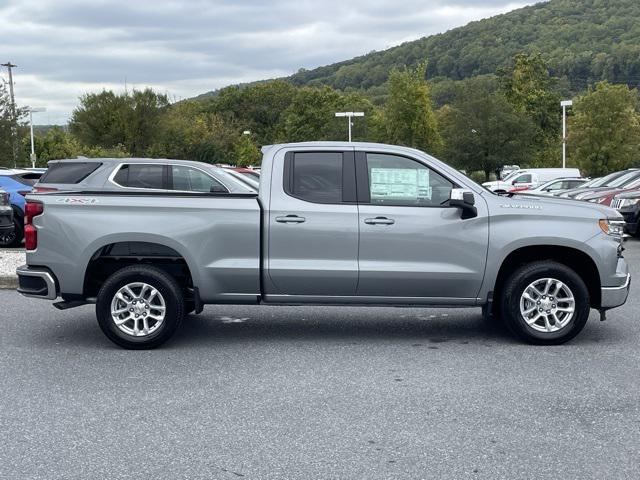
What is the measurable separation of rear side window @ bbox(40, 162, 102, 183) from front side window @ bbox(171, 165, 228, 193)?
133 cm

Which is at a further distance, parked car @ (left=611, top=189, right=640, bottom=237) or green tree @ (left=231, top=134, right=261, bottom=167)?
green tree @ (left=231, top=134, right=261, bottom=167)

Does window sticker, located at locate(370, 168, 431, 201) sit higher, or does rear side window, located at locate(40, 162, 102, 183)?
rear side window, located at locate(40, 162, 102, 183)

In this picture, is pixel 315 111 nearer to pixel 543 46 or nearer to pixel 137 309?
pixel 543 46

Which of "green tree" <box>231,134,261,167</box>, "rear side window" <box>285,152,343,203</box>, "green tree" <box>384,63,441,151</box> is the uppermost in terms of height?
"green tree" <box>384,63,441,151</box>

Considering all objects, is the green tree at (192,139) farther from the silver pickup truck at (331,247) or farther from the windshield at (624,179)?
the silver pickup truck at (331,247)

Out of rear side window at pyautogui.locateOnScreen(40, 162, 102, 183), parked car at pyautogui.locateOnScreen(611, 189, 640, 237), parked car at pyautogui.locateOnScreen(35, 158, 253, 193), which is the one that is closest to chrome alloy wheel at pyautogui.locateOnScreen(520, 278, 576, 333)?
parked car at pyautogui.locateOnScreen(35, 158, 253, 193)

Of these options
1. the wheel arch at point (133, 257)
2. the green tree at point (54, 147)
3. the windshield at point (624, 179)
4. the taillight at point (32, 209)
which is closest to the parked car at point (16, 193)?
the taillight at point (32, 209)

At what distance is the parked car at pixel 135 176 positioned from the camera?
13728 mm

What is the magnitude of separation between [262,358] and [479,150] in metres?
55.0

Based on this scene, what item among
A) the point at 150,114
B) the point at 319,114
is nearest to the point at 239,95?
the point at 319,114

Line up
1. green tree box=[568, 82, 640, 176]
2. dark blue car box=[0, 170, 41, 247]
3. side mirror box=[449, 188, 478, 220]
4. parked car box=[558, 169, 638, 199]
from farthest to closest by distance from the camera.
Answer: green tree box=[568, 82, 640, 176]
parked car box=[558, 169, 638, 199]
dark blue car box=[0, 170, 41, 247]
side mirror box=[449, 188, 478, 220]

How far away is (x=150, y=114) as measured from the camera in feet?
202

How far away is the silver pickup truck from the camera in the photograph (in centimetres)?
741

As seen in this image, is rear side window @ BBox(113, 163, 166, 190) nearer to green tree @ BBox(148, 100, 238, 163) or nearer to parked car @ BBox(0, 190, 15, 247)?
parked car @ BBox(0, 190, 15, 247)
